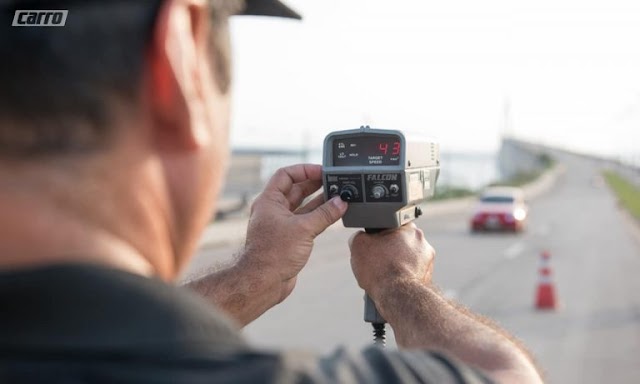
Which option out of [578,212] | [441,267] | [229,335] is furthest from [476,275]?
[578,212]

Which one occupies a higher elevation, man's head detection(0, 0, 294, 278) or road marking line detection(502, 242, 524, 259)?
man's head detection(0, 0, 294, 278)

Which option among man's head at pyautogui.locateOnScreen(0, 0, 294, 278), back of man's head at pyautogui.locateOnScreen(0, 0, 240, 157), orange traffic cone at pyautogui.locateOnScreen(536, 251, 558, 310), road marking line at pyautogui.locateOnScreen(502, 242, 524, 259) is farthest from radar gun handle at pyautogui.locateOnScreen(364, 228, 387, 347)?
road marking line at pyautogui.locateOnScreen(502, 242, 524, 259)

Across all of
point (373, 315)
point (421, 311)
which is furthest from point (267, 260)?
point (421, 311)

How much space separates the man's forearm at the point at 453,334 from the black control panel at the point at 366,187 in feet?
1.03

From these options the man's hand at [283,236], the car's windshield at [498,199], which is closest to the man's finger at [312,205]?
the man's hand at [283,236]

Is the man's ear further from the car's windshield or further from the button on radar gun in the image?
the car's windshield

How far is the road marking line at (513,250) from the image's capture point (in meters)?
20.3

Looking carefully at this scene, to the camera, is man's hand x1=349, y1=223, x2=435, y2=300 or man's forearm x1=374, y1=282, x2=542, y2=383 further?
man's hand x1=349, y1=223, x2=435, y2=300

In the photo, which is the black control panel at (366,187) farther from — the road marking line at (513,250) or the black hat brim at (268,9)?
the road marking line at (513,250)

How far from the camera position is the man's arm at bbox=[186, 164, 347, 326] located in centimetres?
226

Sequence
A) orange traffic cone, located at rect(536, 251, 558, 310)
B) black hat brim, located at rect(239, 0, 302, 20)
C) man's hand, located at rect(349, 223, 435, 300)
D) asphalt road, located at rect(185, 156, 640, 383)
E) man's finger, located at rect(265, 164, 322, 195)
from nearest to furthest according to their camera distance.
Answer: black hat brim, located at rect(239, 0, 302, 20) → man's hand, located at rect(349, 223, 435, 300) → man's finger, located at rect(265, 164, 322, 195) → asphalt road, located at rect(185, 156, 640, 383) → orange traffic cone, located at rect(536, 251, 558, 310)

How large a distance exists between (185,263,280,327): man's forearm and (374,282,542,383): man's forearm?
1.21 ft

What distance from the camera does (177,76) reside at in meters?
1.19

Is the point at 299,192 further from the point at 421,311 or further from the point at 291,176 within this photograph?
the point at 421,311
